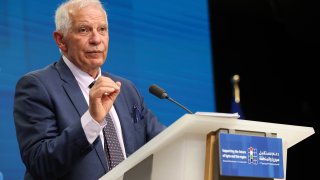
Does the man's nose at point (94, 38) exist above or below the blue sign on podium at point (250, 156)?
above

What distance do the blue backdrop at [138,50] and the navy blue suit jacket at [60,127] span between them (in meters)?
0.74

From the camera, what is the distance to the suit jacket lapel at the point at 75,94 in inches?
102

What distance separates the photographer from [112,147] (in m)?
2.65

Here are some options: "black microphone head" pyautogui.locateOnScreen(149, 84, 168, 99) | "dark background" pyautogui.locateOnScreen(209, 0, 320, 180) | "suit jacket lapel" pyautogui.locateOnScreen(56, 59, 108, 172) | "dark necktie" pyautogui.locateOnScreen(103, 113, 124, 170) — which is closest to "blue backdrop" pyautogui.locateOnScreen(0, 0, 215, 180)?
"dark background" pyautogui.locateOnScreen(209, 0, 320, 180)

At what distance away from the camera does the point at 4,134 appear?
3441 millimetres

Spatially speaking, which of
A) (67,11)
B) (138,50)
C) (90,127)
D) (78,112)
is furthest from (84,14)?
(138,50)

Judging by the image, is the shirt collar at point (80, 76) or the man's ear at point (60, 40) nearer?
the shirt collar at point (80, 76)

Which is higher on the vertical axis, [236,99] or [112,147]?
[236,99]

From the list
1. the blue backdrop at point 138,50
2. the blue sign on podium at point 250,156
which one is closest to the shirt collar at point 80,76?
the blue backdrop at point 138,50

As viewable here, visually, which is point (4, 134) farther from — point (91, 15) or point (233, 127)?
point (233, 127)

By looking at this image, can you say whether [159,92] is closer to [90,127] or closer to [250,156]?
[90,127]

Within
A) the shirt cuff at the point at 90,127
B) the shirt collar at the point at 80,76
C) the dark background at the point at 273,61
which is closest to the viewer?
the shirt cuff at the point at 90,127

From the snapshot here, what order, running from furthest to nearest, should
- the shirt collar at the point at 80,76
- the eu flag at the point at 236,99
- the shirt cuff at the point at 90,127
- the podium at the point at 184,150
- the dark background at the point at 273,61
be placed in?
the dark background at the point at 273,61 → the eu flag at the point at 236,99 → the shirt collar at the point at 80,76 → the shirt cuff at the point at 90,127 → the podium at the point at 184,150

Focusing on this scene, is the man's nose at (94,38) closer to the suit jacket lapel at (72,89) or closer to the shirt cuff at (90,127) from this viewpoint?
the suit jacket lapel at (72,89)
